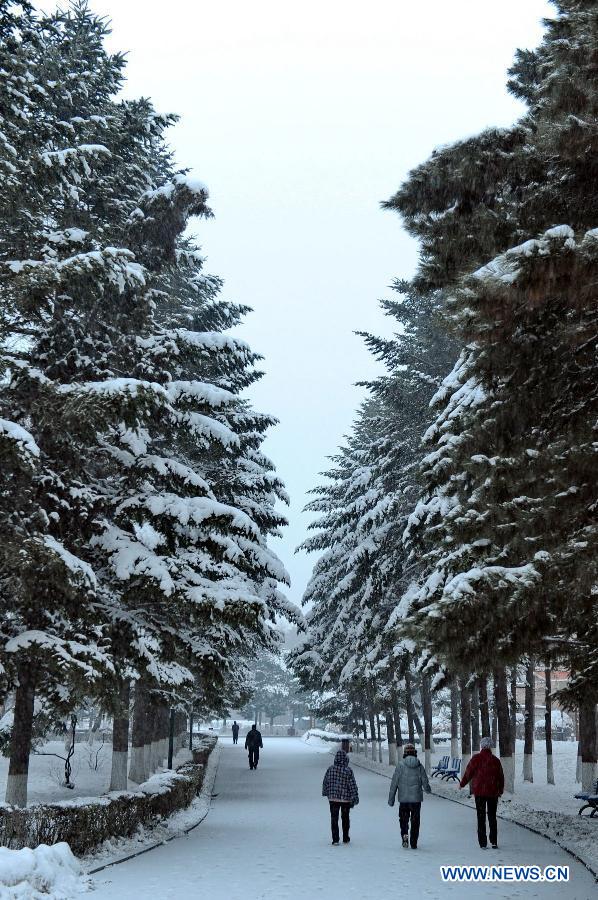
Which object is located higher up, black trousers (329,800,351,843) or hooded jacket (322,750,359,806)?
hooded jacket (322,750,359,806)

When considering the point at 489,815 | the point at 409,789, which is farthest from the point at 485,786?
the point at 409,789

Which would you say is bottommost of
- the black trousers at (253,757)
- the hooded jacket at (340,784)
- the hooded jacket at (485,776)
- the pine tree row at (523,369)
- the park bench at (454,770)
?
the black trousers at (253,757)

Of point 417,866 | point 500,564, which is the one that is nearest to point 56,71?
point 500,564

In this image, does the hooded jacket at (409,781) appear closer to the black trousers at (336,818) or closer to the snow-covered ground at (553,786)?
the black trousers at (336,818)

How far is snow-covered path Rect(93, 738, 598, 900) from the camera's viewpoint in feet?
31.2

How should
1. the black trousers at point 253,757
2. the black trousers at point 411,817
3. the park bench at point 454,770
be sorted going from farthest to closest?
1. the black trousers at point 253,757
2. the park bench at point 454,770
3. the black trousers at point 411,817

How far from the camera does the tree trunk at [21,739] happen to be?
13.6 metres

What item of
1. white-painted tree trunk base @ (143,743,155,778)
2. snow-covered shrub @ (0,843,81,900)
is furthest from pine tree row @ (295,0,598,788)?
white-painted tree trunk base @ (143,743,155,778)

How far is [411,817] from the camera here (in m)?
13.1

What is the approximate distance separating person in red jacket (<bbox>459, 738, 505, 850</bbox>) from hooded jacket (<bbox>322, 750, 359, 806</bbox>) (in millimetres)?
1828

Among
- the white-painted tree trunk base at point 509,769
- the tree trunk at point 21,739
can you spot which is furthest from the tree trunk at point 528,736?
the tree trunk at point 21,739

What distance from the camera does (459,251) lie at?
36.6 ft

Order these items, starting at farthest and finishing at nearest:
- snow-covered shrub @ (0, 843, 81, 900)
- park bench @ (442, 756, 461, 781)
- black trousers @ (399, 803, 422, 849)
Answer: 1. park bench @ (442, 756, 461, 781)
2. black trousers @ (399, 803, 422, 849)
3. snow-covered shrub @ (0, 843, 81, 900)

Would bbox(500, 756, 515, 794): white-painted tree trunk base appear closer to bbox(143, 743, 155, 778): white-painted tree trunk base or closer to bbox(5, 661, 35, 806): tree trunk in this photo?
bbox(143, 743, 155, 778): white-painted tree trunk base
